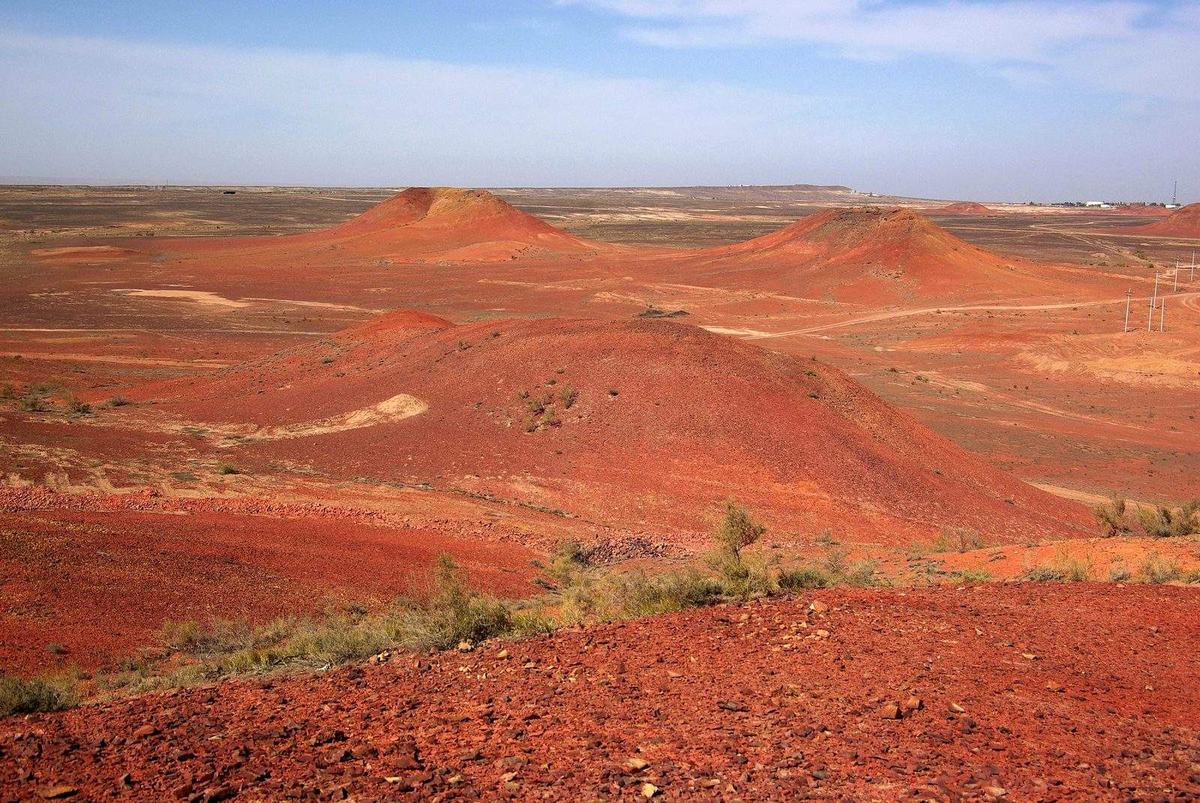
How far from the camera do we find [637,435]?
2192cm

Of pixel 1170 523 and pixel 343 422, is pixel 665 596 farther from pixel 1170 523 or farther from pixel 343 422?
pixel 343 422

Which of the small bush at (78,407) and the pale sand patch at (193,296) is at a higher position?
the pale sand patch at (193,296)

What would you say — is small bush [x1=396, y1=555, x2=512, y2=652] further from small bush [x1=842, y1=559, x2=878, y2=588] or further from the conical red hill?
the conical red hill

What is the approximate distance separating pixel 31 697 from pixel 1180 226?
158712 mm

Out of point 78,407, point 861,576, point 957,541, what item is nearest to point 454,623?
point 861,576

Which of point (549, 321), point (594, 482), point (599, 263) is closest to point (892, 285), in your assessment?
point (599, 263)

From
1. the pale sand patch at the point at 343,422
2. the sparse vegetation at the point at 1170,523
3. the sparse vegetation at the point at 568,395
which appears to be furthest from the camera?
the pale sand patch at the point at 343,422

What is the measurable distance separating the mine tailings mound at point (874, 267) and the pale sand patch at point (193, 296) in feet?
109

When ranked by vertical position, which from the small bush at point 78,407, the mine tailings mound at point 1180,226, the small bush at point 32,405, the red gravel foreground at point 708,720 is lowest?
the small bush at point 78,407

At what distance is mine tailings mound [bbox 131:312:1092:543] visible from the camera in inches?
770

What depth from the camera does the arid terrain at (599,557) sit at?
19.0 ft

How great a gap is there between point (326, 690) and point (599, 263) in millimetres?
73688

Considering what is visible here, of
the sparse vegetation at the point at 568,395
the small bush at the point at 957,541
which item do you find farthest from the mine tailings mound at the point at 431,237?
the small bush at the point at 957,541

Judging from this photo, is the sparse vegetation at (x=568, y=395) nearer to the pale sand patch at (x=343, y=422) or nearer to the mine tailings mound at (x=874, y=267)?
the pale sand patch at (x=343, y=422)
